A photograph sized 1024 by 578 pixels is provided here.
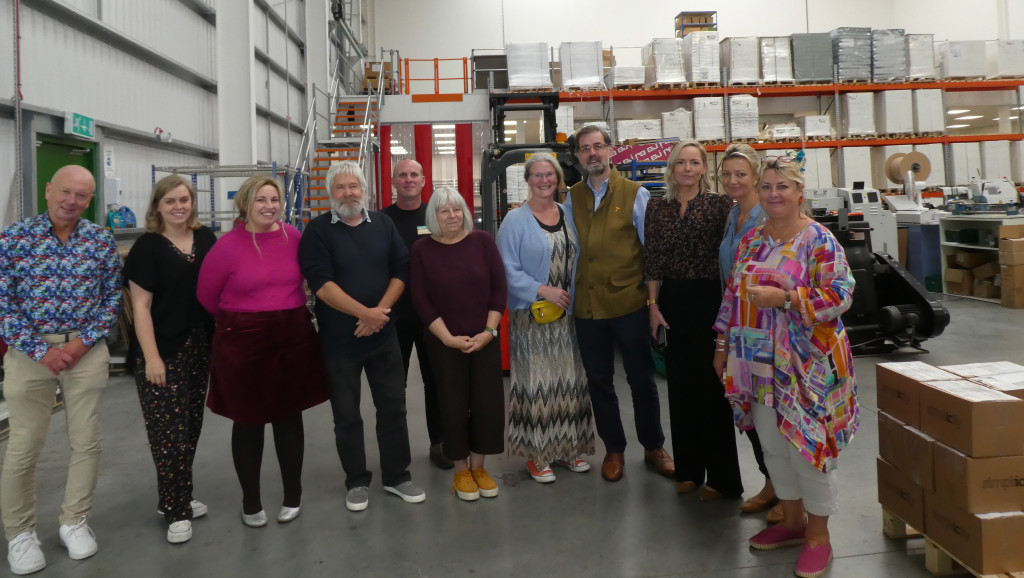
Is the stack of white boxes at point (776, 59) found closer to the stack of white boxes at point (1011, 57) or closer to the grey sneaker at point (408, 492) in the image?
the stack of white boxes at point (1011, 57)

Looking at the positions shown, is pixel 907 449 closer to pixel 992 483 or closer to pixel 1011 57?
pixel 992 483

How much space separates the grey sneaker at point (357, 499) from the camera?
126 inches

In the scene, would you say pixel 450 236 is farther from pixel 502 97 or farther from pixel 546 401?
pixel 502 97

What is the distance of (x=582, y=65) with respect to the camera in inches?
512

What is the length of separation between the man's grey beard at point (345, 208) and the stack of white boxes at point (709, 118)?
1110cm

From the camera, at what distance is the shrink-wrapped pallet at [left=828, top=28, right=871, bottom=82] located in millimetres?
13195

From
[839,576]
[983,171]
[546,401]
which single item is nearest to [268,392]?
[546,401]

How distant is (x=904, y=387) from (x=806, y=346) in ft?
1.80

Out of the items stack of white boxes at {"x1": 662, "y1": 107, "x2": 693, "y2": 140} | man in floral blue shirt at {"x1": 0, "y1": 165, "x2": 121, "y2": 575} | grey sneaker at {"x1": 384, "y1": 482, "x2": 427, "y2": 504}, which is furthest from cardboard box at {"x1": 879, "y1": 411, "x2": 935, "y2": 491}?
stack of white boxes at {"x1": 662, "y1": 107, "x2": 693, "y2": 140}

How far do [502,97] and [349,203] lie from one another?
4.53 m

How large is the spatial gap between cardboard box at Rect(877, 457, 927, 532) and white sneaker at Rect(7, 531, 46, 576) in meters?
3.59

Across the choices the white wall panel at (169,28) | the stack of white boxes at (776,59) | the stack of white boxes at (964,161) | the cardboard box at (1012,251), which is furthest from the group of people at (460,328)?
the stack of white boxes at (964,161)

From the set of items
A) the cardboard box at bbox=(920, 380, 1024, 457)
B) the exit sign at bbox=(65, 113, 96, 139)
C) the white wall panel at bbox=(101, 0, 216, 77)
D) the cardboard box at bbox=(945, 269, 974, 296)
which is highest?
the white wall panel at bbox=(101, 0, 216, 77)

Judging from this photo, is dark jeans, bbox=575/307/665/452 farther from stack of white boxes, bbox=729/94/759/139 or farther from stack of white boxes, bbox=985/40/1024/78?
stack of white boxes, bbox=985/40/1024/78
